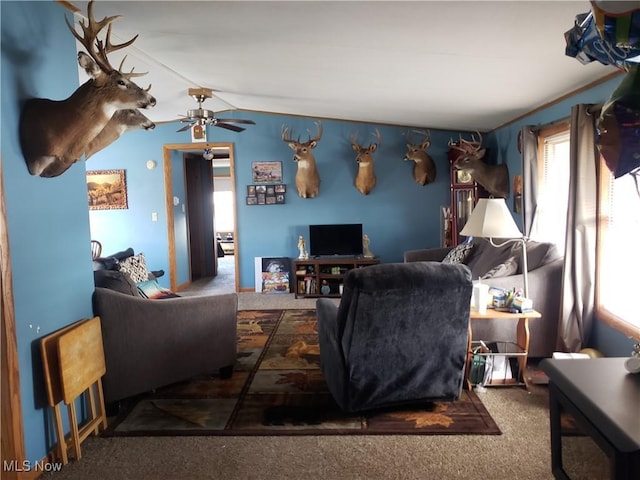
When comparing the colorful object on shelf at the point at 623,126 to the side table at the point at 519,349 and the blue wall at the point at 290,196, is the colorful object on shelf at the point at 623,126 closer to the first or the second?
the side table at the point at 519,349

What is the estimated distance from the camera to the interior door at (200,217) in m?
7.44

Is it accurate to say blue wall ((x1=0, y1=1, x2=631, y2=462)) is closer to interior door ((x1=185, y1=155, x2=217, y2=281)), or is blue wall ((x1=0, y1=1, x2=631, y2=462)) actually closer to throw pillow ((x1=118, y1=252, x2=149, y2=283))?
throw pillow ((x1=118, y1=252, x2=149, y2=283))

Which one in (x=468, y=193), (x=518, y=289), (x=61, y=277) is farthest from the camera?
(x=468, y=193)

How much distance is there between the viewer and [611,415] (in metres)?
0.94

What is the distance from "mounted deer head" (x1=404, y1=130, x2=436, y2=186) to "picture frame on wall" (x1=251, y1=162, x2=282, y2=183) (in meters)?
1.80

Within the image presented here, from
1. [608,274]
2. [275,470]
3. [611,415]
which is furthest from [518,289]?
[611,415]

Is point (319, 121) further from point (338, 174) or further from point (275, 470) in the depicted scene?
point (275, 470)

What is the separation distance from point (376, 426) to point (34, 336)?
6.17ft

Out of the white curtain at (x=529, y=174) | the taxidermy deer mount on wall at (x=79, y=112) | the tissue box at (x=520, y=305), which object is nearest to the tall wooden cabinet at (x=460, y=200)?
the white curtain at (x=529, y=174)

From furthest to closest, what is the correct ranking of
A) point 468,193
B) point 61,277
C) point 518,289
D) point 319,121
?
1. point 319,121
2. point 468,193
3. point 518,289
4. point 61,277

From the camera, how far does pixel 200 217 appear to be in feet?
25.1

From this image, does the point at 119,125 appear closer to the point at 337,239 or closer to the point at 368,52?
the point at 368,52

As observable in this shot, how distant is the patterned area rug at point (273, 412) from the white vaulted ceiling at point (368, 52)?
7.24 ft

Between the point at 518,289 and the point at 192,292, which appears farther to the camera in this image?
the point at 192,292
